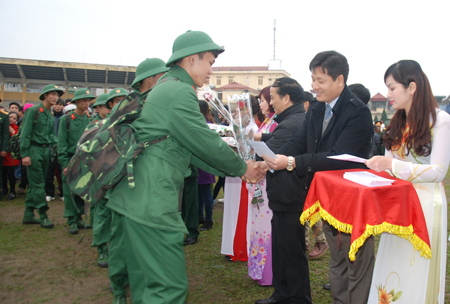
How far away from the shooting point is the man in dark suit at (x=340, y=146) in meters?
2.47

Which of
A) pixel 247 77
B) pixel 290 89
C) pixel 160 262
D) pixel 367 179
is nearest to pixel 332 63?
pixel 290 89

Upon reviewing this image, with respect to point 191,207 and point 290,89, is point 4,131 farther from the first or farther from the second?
point 290,89

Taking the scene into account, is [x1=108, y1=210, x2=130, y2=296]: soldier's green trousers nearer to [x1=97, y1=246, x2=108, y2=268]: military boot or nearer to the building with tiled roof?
[x1=97, y1=246, x2=108, y2=268]: military boot

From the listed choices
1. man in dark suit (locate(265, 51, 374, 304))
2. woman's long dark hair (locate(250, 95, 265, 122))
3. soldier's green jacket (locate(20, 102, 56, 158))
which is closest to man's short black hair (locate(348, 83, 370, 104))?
man in dark suit (locate(265, 51, 374, 304))

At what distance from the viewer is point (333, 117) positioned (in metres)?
2.66

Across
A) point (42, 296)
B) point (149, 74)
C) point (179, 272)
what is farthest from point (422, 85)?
point (42, 296)

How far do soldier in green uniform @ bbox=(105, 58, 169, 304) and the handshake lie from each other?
104cm

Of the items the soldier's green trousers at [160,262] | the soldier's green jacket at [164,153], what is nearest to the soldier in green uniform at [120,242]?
the soldier's green jacket at [164,153]

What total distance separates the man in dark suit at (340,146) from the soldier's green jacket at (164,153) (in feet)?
2.67

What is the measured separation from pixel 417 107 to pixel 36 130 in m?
5.72

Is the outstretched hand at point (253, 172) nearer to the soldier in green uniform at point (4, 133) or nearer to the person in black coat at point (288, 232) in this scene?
the person in black coat at point (288, 232)

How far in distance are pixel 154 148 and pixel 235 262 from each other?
9.08 ft

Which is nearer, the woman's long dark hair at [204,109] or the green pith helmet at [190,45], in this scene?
the green pith helmet at [190,45]

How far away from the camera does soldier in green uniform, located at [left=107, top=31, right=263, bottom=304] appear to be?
209cm
